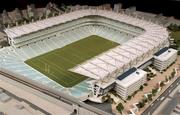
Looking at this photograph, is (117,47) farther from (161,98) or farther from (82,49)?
(161,98)

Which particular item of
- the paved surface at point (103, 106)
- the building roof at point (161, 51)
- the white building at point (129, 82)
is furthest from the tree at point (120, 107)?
the building roof at point (161, 51)

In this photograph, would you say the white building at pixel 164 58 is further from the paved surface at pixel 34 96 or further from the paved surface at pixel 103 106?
the paved surface at pixel 34 96

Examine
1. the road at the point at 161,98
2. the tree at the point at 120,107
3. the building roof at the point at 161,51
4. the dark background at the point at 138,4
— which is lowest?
the road at the point at 161,98

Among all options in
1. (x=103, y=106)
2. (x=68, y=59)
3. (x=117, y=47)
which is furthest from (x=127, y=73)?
(x=68, y=59)

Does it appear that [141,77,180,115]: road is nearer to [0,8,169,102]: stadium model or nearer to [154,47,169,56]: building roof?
[154,47,169,56]: building roof

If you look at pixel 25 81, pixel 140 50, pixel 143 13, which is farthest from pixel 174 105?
pixel 143 13

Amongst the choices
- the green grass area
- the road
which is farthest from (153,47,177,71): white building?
the green grass area

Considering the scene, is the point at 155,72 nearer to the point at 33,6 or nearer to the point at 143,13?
the point at 143,13

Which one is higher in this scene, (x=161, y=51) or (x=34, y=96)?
(x=161, y=51)
